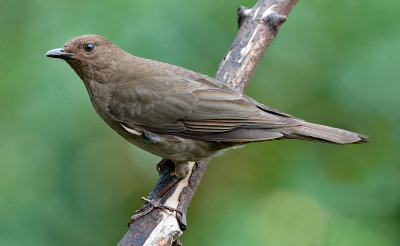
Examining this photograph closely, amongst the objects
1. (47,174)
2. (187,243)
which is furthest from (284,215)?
(47,174)

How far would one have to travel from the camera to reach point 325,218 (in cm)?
399

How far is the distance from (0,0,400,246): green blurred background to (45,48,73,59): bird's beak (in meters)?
0.32

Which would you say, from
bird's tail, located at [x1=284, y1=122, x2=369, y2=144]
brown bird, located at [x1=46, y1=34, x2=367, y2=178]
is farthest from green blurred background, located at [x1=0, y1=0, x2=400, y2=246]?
bird's tail, located at [x1=284, y1=122, x2=369, y2=144]

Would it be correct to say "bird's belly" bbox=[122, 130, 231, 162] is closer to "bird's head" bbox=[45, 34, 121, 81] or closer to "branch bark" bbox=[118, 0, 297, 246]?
"branch bark" bbox=[118, 0, 297, 246]

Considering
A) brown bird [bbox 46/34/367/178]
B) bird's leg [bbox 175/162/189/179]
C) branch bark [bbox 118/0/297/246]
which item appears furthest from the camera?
bird's leg [bbox 175/162/189/179]

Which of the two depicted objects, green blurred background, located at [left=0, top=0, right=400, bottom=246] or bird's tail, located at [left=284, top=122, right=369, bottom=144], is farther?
green blurred background, located at [left=0, top=0, right=400, bottom=246]

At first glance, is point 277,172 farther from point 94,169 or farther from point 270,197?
point 94,169

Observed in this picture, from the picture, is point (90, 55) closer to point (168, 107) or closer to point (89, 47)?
point (89, 47)

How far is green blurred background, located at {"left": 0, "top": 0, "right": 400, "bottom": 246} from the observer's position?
402cm

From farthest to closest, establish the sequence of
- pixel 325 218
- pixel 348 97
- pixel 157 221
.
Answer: pixel 348 97 → pixel 325 218 → pixel 157 221

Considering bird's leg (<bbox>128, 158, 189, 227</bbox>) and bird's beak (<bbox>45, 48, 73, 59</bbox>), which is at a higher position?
bird's beak (<bbox>45, 48, 73, 59</bbox>)

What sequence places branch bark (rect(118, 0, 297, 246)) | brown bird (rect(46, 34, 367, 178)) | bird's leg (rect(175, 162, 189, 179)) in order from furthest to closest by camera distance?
bird's leg (rect(175, 162, 189, 179))
brown bird (rect(46, 34, 367, 178))
branch bark (rect(118, 0, 297, 246))

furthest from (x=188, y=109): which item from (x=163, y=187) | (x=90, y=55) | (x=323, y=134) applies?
(x=323, y=134)

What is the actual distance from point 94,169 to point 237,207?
116cm
